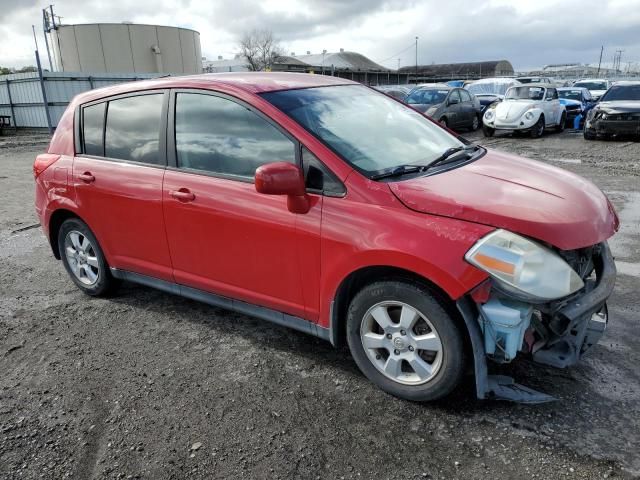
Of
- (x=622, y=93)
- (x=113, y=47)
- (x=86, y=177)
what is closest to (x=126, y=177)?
(x=86, y=177)

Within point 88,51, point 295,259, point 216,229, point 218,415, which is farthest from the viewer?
point 88,51

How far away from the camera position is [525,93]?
16.8 metres

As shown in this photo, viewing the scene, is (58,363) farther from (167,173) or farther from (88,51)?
(88,51)

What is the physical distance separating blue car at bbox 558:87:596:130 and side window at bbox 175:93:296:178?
17.4 m

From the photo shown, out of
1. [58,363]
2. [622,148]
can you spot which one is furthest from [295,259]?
[622,148]

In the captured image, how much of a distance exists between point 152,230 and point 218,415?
149 centimetres

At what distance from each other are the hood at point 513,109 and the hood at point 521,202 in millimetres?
13942

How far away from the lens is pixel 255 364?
10.7 ft

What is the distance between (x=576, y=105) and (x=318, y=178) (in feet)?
63.7

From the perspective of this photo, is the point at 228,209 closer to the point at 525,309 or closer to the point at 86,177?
the point at 86,177

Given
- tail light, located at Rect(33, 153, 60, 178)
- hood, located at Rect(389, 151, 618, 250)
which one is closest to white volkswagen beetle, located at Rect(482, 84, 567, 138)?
hood, located at Rect(389, 151, 618, 250)

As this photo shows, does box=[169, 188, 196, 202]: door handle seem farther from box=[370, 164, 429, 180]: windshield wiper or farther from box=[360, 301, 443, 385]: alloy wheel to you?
box=[360, 301, 443, 385]: alloy wheel

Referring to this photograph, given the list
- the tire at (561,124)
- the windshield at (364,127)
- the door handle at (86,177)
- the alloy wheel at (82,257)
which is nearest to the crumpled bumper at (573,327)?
the windshield at (364,127)

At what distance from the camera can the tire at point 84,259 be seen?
4.19m
